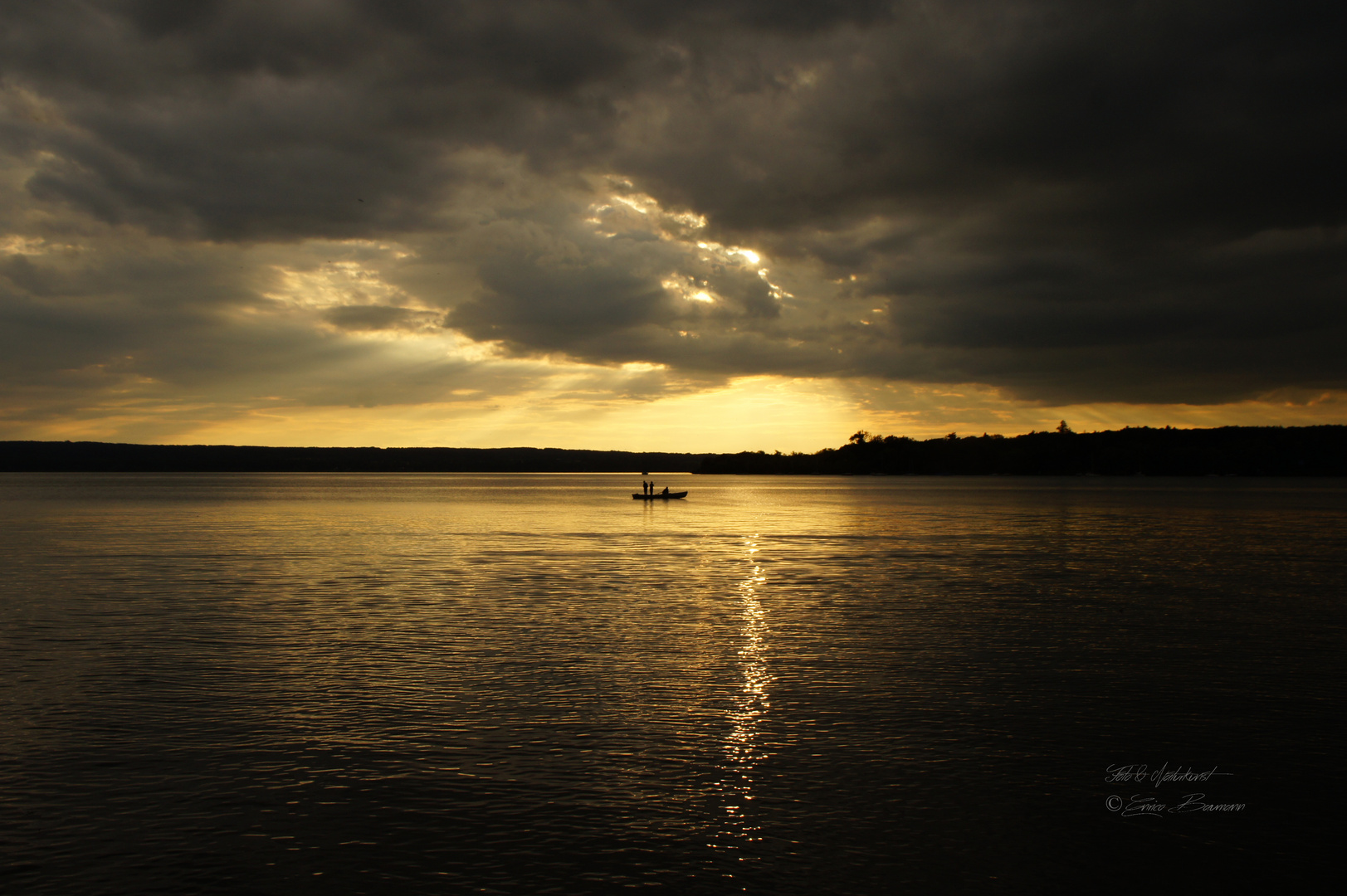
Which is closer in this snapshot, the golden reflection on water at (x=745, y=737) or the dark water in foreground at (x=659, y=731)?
the dark water in foreground at (x=659, y=731)

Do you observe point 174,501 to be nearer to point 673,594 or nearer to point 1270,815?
point 673,594

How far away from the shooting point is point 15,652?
19.0 meters

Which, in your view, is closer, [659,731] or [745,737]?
[745,737]

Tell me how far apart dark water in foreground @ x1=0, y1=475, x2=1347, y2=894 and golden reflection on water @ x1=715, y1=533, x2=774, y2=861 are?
7cm

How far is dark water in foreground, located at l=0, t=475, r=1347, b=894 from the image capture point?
30.2ft

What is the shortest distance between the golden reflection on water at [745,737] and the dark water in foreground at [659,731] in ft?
0.23

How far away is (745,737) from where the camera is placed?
13172 millimetres

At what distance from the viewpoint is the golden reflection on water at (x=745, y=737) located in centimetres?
991

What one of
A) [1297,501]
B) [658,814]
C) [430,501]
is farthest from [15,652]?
[1297,501]

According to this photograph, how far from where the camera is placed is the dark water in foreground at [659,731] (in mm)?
9219

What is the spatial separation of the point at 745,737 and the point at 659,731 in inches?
53.0

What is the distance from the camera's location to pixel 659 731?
531 inches

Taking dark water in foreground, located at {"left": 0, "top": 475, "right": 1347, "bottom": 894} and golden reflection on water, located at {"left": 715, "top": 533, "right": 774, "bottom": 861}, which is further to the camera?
golden reflection on water, located at {"left": 715, "top": 533, "right": 774, "bottom": 861}

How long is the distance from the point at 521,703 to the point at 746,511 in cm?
7000
